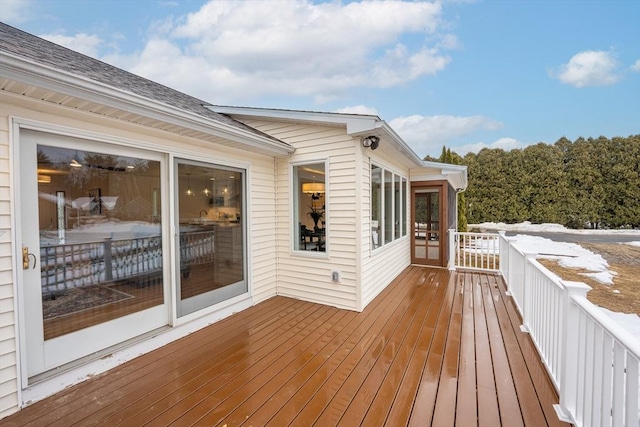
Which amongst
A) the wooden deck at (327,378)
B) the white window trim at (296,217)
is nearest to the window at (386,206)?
the white window trim at (296,217)

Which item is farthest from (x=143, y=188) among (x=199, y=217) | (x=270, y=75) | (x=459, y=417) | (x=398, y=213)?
(x=270, y=75)

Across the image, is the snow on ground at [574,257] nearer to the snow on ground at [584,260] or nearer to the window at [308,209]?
the snow on ground at [584,260]

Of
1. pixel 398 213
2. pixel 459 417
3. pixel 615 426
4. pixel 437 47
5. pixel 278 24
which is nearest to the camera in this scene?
pixel 615 426

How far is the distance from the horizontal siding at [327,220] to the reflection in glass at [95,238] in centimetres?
199

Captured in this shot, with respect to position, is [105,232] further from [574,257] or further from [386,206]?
[574,257]

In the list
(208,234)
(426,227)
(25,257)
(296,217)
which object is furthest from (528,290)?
(25,257)

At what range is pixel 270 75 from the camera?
1279 cm

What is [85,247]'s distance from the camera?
2662mm

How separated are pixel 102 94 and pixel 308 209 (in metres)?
3.01

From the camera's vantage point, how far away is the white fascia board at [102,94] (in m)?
1.84

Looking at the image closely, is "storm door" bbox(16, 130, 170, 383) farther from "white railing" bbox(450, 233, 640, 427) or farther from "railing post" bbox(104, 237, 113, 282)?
"white railing" bbox(450, 233, 640, 427)

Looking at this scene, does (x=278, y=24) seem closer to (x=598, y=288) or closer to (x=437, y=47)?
(x=437, y=47)

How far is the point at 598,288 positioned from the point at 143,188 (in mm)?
8043

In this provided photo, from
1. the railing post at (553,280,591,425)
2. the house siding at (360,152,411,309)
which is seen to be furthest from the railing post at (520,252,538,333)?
the house siding at (360,152,411,309)
